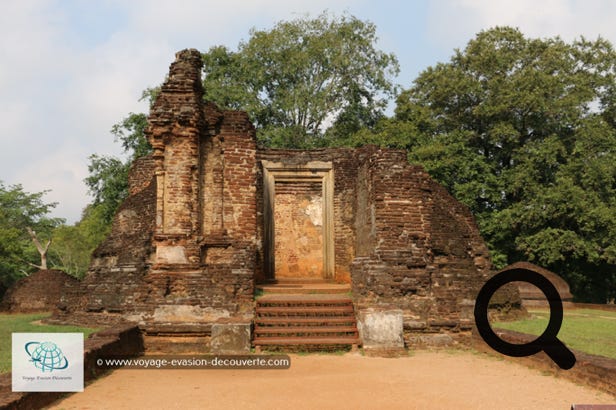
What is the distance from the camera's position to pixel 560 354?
6.74 m

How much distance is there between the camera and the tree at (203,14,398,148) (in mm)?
28094

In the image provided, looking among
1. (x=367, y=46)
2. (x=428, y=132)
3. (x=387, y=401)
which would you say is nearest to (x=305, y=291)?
(x=387, y=401)

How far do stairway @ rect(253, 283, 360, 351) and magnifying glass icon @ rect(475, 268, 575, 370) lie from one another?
2368 millimetres

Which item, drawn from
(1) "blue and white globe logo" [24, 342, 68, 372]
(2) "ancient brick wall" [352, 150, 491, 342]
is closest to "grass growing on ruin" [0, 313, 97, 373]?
(1) "blue and white globe logo" [24, 342, 68, 372]

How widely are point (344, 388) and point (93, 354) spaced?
3063 mm

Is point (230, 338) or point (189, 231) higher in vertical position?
point (189, 231)

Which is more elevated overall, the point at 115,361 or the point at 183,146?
the point at 183,146

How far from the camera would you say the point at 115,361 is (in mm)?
7445

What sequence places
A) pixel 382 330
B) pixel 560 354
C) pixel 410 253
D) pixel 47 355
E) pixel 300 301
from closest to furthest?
pixel 47 355
pixel 560 354
pixel 382 330
pixel 300 301
pixel 410 253

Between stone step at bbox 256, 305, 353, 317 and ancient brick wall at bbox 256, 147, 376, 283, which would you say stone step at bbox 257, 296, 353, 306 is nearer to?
stone step at bbox 256, 305, 353, 317

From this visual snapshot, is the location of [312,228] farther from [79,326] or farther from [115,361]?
[115,361]

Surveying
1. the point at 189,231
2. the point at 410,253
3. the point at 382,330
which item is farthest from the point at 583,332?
the point at 189,231

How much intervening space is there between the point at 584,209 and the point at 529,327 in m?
12.5

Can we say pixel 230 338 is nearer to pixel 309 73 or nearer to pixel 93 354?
pixel 93 354
